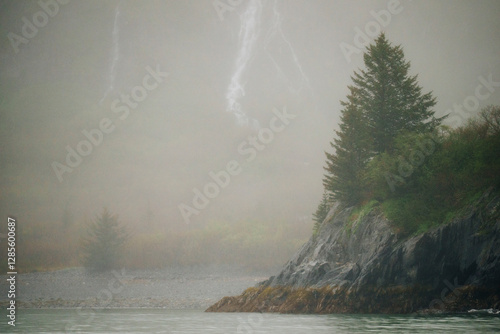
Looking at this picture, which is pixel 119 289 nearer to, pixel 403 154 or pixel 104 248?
pixel 104 248

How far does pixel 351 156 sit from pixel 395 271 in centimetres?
1659

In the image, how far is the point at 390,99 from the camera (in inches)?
1978

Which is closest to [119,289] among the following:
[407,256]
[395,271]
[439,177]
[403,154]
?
[395,271]

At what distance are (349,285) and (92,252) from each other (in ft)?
264

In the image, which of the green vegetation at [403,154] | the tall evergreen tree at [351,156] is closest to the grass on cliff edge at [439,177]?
the green vegetation at [403,154]

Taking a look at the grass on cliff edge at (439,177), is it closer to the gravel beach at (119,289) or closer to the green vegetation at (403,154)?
the green vegetation at (403,154)

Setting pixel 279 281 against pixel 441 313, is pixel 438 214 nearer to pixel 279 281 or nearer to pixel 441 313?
pixel 441 313


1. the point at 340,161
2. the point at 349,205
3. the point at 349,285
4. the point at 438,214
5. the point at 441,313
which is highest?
the point at 340,161

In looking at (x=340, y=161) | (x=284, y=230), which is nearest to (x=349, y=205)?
(x=340, y=161)

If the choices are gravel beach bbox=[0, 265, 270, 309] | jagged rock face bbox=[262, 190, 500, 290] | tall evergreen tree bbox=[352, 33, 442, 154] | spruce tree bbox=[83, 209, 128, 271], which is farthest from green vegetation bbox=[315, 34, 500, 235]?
spruce tree bbox=[83, 209, 128, 271]

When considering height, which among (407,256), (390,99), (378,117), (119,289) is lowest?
(407,256)

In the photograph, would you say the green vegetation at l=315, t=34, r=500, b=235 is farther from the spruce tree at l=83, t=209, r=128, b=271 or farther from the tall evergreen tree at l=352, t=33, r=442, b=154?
the spruce tree at l=83, t=209, r=128, b=271

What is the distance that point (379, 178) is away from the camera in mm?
44281

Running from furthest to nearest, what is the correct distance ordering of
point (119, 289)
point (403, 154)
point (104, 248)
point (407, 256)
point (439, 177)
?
point (104, 248) → point (119, 289) → point (403, 154) → point (439, 177) → point (407, 256)
